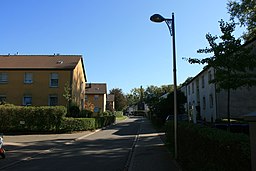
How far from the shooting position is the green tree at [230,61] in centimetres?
1123

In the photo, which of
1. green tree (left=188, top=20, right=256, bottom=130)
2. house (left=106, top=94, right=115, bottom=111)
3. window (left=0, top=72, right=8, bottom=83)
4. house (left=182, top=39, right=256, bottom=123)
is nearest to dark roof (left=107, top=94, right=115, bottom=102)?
house (left=106, top=94, right=115, bottom=111)

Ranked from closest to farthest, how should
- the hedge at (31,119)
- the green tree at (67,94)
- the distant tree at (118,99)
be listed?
the hedge at (31,119) < the green tree at (67,94) < the distant tree at (118,99)

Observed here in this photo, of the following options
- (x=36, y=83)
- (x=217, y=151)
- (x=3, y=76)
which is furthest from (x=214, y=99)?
(x=217, y=151)

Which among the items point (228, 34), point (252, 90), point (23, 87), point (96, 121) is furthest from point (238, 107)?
point (23, 87)

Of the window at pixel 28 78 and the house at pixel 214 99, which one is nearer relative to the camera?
the house at pixel 214 99

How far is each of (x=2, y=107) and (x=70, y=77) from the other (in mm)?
10605

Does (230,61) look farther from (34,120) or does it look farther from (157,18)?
(34,120)

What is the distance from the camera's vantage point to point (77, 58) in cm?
4406

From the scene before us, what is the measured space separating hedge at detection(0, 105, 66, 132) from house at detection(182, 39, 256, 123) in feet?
42.3

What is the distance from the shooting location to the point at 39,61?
42.5 m

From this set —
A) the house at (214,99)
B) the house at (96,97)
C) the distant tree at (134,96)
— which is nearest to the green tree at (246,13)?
the house at (214,99)

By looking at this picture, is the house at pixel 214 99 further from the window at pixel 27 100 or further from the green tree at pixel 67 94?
the window at pixel 27 100

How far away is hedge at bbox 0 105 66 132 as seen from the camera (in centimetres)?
3033

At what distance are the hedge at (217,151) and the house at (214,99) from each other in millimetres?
15188
